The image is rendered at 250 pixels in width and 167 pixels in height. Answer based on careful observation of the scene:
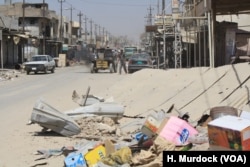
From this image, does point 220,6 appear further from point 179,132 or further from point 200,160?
point 200,160

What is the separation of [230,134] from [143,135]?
3.20m

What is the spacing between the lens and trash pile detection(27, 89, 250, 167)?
19.2 feet

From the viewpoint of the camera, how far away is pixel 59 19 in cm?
10138

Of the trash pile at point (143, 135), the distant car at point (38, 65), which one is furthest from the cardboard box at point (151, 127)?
the distant car at point (38, 65)

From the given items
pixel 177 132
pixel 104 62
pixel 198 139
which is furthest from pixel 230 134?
pixel 104 62

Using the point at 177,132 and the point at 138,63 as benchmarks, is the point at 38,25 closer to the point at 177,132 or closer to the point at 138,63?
the point at 138,63

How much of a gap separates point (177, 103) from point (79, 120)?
3134mm

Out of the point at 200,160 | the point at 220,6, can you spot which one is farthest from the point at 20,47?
the point at 200,160

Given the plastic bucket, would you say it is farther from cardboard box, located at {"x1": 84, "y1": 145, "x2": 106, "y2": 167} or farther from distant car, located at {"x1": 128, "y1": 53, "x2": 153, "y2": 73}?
distant car, located at {"x1": 128, "y1": 53, "x2": 153, "y2": 73}

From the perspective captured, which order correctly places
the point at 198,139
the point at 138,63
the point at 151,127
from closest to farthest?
the point at 198,139 < the point at 151,127 < the point at 138,63

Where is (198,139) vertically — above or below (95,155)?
above

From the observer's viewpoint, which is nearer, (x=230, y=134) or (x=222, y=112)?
(x=230, y=134)

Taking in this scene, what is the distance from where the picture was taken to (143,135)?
8.69 m

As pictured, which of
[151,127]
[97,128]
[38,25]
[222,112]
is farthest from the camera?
[38,25]
